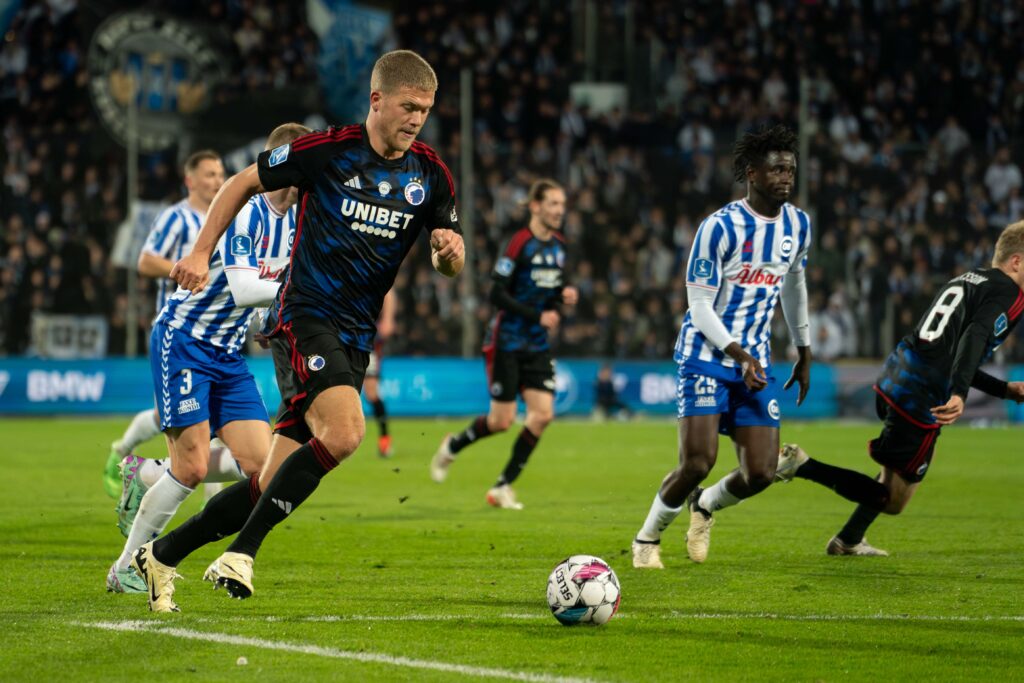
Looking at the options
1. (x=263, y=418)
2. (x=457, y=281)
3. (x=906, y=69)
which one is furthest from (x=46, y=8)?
(x=263, y=418)

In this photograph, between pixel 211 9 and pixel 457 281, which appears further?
pixel 211 9

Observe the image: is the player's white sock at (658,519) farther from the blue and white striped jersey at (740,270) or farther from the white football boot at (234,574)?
the white football boot at (234,574)

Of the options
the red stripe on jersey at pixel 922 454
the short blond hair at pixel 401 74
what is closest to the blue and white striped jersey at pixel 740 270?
the red stripe on jersey at pixel 922 454

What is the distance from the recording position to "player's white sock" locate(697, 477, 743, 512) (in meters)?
8.42

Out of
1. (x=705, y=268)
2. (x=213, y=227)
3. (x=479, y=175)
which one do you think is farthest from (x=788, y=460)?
(x=479, y=175)

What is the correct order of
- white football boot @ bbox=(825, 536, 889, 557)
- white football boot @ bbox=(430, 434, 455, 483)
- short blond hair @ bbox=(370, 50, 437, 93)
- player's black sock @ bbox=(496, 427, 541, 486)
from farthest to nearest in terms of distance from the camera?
white football boot @ bbox=(430, 434, 455, 483)
player's black sock @ bbox=(496, 427, 541, 486)
white football boot @ bbox=(825, 536, 889, 557)
short blond hair @ bbox=(370, 50, 437, 93)

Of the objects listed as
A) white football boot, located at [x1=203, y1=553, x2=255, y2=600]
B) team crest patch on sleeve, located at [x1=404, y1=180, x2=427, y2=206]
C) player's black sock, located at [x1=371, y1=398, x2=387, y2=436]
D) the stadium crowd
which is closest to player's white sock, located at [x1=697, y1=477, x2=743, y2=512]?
team crest patch on sleeve, located at [x1=404, y1=180, x2=427, y2=206]

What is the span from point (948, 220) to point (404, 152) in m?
19.3

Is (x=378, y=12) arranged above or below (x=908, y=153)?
above

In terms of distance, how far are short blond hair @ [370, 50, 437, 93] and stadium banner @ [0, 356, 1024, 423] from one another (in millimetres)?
16341

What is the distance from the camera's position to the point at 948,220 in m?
23.9

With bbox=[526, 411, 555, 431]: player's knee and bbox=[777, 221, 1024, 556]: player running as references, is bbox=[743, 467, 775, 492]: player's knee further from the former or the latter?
bbox=[526, 411, 555, 431]: player's knee

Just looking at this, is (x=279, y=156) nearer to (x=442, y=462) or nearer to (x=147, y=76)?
(x=442, y=462)

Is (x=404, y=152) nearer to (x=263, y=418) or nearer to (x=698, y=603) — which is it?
(x=263, y=418)
